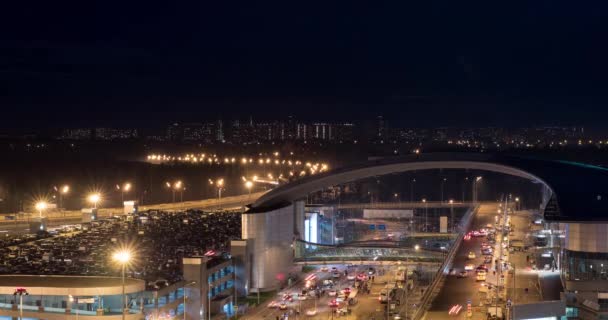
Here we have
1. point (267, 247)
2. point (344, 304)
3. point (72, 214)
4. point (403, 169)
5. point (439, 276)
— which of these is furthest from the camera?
point (72, 214)

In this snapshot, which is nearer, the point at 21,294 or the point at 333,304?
the point at 21,294

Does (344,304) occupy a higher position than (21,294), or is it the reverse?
(21,294)

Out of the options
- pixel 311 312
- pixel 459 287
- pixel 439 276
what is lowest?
pixel 311 312

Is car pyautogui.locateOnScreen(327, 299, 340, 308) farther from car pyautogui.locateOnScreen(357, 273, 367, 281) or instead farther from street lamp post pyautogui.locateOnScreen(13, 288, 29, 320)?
street lamp post pyautogui.locateOnScreen(13, 288, 29, 320)

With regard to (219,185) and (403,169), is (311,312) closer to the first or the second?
(403,169)

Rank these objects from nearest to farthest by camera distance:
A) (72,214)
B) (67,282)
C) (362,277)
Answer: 1. (67,282)
2. (362,277)
3. (72,214)

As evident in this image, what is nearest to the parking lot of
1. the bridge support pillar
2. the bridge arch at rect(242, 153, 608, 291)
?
the bridge support pillar

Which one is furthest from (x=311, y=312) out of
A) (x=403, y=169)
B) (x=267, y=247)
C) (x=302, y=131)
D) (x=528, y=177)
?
(x=302, y=131)

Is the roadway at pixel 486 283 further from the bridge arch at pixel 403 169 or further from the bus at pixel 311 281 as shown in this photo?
the bus at pixel 311 281

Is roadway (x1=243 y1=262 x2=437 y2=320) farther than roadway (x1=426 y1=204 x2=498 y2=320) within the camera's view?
Yes

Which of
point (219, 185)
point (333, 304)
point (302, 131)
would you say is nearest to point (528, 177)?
point (333, 304)

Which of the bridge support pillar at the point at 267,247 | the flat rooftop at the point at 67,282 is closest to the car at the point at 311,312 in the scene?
the bridge support pillar at the point at 267,247
